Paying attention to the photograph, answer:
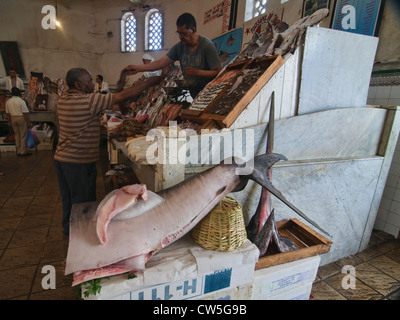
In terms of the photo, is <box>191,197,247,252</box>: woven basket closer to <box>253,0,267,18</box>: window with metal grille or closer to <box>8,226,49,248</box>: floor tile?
<box>8,226,49,248</box>: floor tile

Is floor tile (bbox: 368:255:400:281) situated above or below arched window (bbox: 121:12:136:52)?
below

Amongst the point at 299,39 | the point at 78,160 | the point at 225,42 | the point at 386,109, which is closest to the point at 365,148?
the point at 386,109

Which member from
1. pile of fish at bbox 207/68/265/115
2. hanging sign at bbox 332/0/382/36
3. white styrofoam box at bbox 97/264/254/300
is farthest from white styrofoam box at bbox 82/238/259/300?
hanging sign at bbox 332/0/382/36

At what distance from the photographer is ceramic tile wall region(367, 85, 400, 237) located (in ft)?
11.7

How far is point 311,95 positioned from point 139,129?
2.02 m

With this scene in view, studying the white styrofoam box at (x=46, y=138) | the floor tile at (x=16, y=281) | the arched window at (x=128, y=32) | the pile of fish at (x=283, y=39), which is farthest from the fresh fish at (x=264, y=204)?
the arched window at (x=128, y=32)

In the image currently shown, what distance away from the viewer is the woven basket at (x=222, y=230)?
1.62m

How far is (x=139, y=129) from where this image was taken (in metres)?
3.00

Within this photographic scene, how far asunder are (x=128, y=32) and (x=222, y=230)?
13.7 m

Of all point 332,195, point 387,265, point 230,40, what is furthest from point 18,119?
point 387,265

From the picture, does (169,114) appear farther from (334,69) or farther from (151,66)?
(334,69)

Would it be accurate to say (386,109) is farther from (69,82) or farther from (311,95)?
(69,82)

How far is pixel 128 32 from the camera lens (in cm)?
1256

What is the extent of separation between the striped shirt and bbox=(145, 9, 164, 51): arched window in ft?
32.7
